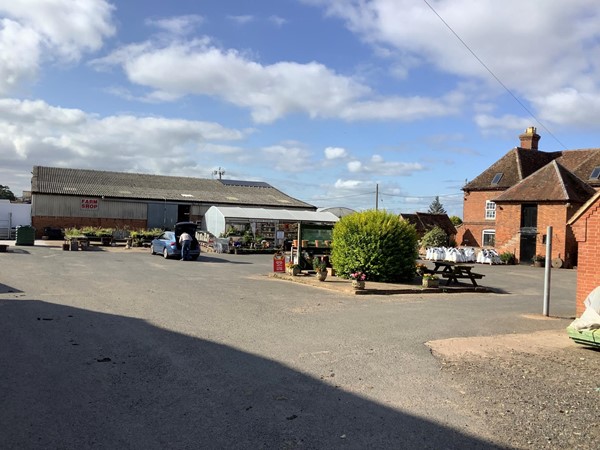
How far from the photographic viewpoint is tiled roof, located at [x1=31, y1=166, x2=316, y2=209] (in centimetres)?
5228

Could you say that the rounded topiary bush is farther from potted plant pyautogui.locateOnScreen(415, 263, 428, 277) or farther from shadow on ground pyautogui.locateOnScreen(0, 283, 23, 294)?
shadow on ground pyautogui.locateOnScreen(0, 283, 23, 294)

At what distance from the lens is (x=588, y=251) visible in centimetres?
1106

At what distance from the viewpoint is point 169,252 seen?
27641 millimetres

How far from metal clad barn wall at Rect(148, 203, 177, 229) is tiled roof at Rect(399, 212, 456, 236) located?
24.6 m

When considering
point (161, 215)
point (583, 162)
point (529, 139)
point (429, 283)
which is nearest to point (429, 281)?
point (429, 283)

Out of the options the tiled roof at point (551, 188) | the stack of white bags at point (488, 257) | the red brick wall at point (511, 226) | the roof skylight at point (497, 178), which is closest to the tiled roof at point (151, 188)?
the red brick wall at point (511, 226)

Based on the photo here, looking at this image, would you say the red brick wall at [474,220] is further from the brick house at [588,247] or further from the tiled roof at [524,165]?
the brick house at [588,247]

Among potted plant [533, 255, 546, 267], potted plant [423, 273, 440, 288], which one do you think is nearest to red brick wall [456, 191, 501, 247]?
potted plant [533, 255, 546, 267]

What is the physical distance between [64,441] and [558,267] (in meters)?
36.6

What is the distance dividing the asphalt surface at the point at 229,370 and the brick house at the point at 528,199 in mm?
26187

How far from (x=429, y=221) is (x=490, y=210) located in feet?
24.4

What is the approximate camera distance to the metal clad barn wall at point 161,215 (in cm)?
5400

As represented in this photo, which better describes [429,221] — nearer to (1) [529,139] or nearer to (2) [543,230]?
(1) [529,139]

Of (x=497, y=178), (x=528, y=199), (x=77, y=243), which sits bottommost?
(x=77, y=243)
